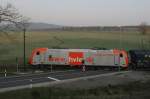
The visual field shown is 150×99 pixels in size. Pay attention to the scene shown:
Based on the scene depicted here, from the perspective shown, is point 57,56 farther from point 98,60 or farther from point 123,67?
point 123,67

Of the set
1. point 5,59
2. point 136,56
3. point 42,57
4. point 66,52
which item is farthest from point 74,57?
point 5,59

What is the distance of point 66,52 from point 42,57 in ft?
13.1

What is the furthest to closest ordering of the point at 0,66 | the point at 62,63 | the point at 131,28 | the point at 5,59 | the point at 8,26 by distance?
the point at 131,28, the point at 5,59, the point at 62,63, the point at 0,66, the point at 8,26

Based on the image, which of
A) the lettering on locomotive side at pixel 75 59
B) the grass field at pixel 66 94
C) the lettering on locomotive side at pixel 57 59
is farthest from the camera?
the lettering on locomotive side at pixel 57 59

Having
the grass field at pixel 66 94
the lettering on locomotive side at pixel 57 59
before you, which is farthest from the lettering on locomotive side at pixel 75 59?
the grass field at pixel 66 94

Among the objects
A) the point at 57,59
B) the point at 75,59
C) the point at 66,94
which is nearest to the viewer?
the point at 66,94

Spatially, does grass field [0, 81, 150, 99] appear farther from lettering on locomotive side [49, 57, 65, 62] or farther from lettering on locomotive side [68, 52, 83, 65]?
lettering on locomotive side [49, 57, 65, 62]

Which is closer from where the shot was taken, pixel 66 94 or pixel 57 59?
pixel 66 94

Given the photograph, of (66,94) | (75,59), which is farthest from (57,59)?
(66,94)

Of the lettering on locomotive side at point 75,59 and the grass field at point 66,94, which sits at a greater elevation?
the lettering on locomotive side at point 75,59

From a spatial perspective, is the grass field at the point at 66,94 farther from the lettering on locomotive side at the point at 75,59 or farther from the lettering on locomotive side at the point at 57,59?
the lettering on locomotive side at the point at 57,59

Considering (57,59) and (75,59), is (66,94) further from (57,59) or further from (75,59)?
(57,59)

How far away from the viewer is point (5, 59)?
5888 cm

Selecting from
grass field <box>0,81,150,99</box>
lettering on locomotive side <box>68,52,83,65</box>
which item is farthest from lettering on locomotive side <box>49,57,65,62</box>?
grass field <box>0,81,150,99</box>
